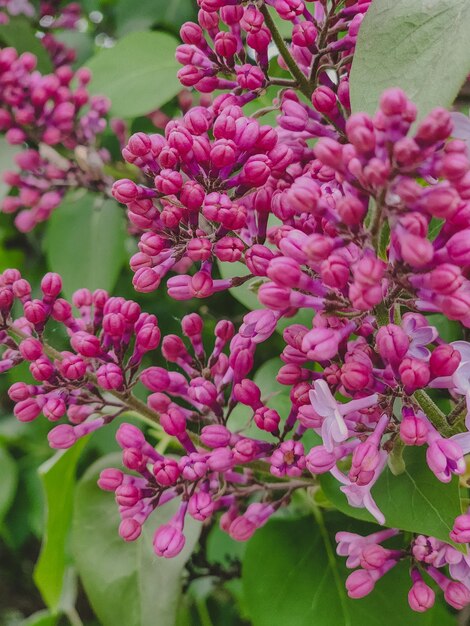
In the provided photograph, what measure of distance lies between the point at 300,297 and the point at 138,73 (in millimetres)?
888

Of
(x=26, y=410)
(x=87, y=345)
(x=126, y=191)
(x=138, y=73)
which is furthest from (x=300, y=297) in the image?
(x=138, y=73)

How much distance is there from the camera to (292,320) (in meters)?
0.95

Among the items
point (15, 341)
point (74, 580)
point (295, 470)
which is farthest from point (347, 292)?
point (74, 580)

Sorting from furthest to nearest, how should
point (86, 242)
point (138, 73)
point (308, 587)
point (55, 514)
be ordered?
1. point (86, 242)
2. point (138, 73)
3. point (55, 514)
4. point (308, 587)

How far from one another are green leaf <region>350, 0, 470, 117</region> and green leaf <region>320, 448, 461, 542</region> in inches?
13.3

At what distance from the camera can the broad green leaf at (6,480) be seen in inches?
65.7

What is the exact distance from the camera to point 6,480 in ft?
5.59

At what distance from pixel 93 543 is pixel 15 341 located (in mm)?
338

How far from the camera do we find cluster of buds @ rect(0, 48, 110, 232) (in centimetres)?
133

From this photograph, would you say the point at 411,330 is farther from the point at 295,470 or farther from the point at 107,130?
the point at 107,130

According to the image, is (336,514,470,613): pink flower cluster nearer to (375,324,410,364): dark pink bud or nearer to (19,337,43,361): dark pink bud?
(375,324,410,364): dark pink bud

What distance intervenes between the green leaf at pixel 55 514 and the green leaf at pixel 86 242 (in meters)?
0.40

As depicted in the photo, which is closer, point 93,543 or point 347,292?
point 347,292

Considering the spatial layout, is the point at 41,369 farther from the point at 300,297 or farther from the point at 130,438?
the point at 300,297
